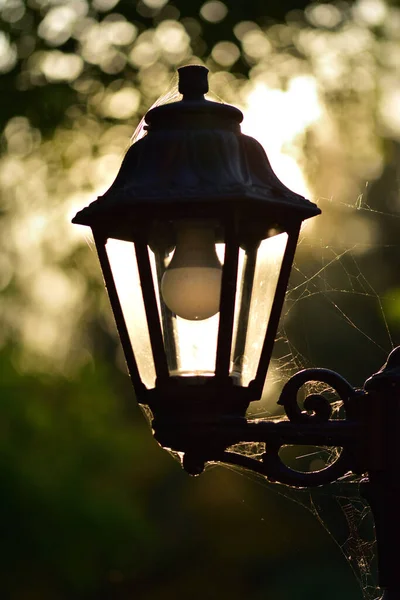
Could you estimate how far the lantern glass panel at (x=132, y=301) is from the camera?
2.98 meters

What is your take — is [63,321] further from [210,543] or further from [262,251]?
[262,251]

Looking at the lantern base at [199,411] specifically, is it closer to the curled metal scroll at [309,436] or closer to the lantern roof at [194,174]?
the curled metal scroll at [309,436]

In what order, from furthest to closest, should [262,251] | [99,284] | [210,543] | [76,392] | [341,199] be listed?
[210,543]
[76,392]
[99,284]
[341,199]
[262,251]

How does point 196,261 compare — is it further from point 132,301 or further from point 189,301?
point 132,301

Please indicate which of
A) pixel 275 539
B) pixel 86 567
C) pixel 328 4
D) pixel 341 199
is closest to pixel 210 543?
pixel 275 539

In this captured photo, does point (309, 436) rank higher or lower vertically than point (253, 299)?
lower

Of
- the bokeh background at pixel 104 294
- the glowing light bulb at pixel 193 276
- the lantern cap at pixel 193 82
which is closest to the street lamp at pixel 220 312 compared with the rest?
the glowing light bulb at pixel 193 276

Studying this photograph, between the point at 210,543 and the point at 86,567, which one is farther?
the point at 210,543

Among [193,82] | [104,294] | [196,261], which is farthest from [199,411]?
[104,294]

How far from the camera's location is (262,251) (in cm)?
297

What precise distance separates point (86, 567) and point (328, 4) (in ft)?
26.7

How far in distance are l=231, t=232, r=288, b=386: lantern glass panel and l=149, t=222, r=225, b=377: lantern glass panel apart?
64 mm

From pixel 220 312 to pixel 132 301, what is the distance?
266 millimetres

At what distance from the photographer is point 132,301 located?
9.89 feet
